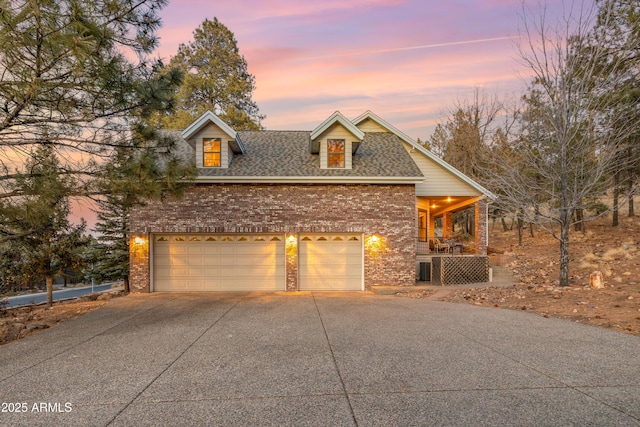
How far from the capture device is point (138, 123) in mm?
9000

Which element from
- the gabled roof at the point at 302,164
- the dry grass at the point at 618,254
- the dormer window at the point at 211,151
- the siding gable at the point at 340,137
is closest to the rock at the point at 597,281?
the dry grass at the point at 618,254

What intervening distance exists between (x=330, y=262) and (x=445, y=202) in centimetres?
788

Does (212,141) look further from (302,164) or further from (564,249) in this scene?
(564,249)

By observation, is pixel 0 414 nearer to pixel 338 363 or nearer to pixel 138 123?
pixel 338 363

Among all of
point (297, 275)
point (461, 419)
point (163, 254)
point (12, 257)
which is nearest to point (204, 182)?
point (163, 254)

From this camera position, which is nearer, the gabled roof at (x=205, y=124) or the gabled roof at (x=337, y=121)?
the gabled roof at (x=205, y=124)

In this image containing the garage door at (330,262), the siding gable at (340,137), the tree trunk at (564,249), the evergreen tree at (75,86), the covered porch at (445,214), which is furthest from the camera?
the covered porch at (445,214)

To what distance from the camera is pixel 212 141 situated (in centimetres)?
1383

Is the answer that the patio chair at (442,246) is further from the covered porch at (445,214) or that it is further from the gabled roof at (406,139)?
the gabled roof at (406,139)

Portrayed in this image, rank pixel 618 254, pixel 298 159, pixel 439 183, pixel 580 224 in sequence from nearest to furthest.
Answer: pixel 298 159, pixel 618 254, pixel 439 183, pixel 580 224

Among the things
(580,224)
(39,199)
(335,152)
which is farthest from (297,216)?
(580,224)

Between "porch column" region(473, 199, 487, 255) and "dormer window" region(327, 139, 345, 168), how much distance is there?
6.72 meters

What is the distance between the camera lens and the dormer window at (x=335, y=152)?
554 inches

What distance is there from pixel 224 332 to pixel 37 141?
585 centimetres
